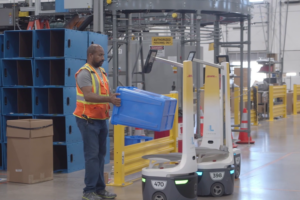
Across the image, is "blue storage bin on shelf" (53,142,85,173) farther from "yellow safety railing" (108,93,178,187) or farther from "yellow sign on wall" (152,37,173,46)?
"yellow sign on wall" (152,37,173,46)

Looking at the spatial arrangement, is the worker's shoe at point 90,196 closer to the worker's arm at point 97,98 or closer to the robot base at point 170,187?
the robot base at point 170,187

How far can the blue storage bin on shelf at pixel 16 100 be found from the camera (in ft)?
23.1

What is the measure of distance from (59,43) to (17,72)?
83 cm

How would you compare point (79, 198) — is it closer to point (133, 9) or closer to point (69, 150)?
point (69, 150)

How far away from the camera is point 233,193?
5.36 m

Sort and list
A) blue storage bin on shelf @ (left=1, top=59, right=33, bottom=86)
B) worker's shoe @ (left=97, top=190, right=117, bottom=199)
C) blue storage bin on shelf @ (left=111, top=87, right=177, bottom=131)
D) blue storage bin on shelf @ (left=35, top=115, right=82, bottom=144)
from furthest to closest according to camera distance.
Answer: blue storage bin on shelf @ (left=1, top=59, right=33, bottom=86) → blue storage bin on shelf @ (left=35, top=115, right=82, bottom=144) → worker's shoe @ (left=97, top=190, right=117, bottom=199) → blue storage bin on shelf @ (left=111, top=87, right=177, bottom=131)

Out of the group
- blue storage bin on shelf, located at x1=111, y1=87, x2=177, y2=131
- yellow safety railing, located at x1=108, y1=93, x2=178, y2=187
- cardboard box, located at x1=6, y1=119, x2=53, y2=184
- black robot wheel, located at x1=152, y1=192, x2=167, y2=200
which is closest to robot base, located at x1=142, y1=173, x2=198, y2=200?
black robot wheel, located at x1=152, y1=192, x2=167, y2=200

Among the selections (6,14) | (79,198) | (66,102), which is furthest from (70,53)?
(6,14)

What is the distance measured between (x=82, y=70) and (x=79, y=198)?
156 centimetres

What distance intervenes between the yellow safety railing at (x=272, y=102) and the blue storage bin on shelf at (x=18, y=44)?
10988mm

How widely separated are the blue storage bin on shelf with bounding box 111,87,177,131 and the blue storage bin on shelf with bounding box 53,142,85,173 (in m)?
2.25

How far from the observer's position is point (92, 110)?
4.80 m

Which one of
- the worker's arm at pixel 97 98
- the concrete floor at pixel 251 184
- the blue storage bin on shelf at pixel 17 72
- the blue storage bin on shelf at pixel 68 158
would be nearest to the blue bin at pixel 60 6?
the blue storage bin on shelf at pixel 17 72

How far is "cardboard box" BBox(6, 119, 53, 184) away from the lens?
5.97m
